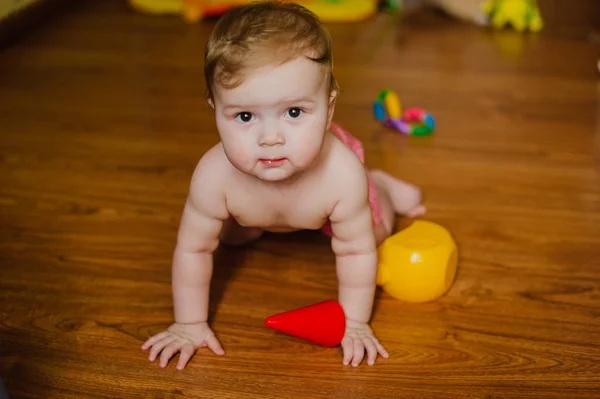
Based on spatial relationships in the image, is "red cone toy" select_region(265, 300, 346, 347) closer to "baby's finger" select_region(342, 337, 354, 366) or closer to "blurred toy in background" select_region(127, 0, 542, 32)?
"baby's finger" select_region(342, 337, 354, 366)

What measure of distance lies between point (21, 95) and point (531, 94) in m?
1.18

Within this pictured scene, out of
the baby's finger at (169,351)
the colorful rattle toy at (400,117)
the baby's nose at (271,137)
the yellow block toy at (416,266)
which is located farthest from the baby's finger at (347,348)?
the colorful rattle toy at (400,117)

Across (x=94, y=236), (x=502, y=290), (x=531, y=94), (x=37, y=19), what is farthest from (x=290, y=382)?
(x=37, y=19)

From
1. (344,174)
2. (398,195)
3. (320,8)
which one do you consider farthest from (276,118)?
(320,8)

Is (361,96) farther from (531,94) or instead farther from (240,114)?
(240,114)

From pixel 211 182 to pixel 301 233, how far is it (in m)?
0.34

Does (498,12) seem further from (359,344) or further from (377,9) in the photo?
(359,344)

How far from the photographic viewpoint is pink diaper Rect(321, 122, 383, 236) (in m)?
1.12

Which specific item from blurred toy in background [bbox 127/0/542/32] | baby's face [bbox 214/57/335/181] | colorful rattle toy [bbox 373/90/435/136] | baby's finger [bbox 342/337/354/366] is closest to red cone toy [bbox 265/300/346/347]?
baby's finger [bbox 342/337/354/366]

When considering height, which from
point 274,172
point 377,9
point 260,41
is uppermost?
point 260,41

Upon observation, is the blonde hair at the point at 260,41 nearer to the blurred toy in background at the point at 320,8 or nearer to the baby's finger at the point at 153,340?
the baby's finger at the point at 153,340

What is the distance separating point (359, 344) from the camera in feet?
3.35

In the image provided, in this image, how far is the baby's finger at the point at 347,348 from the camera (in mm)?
1010

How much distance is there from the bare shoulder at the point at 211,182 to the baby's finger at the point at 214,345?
18 centimetres
